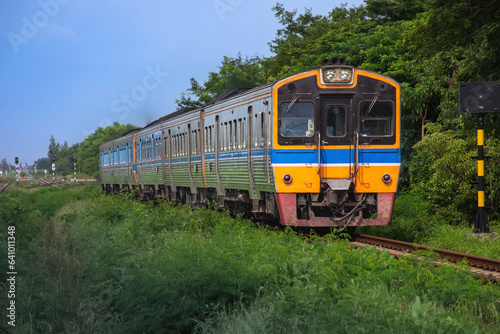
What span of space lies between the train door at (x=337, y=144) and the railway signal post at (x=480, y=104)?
7.05 ft

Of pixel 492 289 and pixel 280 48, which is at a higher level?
pixel 280 48

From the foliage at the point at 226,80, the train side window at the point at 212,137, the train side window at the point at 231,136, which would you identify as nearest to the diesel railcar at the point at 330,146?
the train side window at the point at 231,136

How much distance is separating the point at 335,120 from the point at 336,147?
55cm

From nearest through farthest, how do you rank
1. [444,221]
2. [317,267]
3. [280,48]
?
[317,267], [444,221], [280,48]

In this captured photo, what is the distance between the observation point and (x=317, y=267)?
759 centimetres

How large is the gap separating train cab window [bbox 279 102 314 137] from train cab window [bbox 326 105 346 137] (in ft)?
1.11

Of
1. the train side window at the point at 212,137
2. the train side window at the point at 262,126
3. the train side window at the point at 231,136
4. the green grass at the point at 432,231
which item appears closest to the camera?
the green grass at the point at 432,231

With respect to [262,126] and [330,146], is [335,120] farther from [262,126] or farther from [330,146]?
[262,126]

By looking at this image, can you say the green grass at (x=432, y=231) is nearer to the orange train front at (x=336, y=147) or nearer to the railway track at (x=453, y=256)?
the railway track at (x=453, y=256)

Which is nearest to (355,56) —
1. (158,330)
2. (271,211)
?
(271,211)

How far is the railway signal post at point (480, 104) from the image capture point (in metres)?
11.8

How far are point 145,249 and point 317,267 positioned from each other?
3.38 metres

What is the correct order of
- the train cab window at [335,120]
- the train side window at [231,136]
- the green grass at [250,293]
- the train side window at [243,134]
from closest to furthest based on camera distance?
the green grass at [250,293] < the train cab window at [335,120] < the train side window at [243,134] < the train side window at [231,136]

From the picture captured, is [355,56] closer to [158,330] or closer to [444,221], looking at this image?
[444,221]
